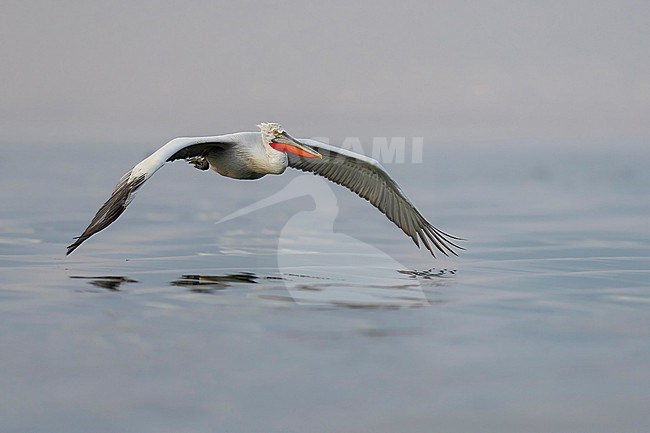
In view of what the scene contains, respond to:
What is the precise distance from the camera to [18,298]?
15336 mm

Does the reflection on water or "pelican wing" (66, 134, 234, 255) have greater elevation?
"pelican wing" (66, 134, 234, 255)

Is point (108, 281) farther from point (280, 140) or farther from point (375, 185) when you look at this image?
point (375, 185)

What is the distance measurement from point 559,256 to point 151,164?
9974mm

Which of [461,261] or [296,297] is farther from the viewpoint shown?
[461,261]

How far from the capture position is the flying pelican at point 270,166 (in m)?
13.4

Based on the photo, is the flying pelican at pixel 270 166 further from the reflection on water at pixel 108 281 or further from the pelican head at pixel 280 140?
the reflection on water at pixel 108 281

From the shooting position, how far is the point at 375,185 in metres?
17.7

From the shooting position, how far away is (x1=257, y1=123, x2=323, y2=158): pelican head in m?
15.5

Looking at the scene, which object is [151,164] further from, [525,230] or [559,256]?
[525,230]

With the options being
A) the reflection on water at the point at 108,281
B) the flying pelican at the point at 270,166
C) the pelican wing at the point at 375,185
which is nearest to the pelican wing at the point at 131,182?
the flying pelican at the point at 270,166

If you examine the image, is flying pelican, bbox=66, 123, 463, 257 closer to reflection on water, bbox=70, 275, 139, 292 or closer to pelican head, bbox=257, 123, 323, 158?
pelican head, bbox=257, 123, 323, 158

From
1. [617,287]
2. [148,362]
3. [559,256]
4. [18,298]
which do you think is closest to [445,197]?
[559,256]

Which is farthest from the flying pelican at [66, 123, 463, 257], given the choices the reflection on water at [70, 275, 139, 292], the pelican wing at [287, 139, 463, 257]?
the reflection on water at [70, 275, 139, 292]

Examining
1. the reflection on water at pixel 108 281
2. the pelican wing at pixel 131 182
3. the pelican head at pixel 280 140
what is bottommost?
the reflection on water at pixel 108 281
